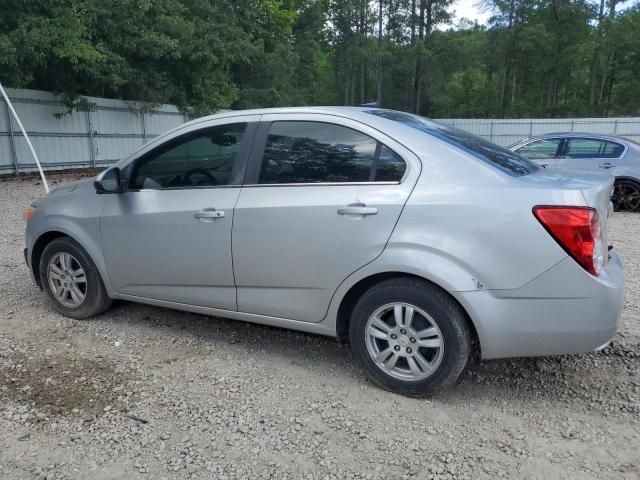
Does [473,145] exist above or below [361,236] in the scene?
above

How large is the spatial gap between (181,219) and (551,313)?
2407 mm

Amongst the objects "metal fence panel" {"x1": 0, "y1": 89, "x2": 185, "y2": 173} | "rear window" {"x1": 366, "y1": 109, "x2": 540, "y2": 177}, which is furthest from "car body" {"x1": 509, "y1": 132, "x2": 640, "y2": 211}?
"metal fence panel" {"x1": 0, "y1": 89, "x2": 185, "y2": 173}

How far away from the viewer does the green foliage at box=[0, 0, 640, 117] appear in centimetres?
1459

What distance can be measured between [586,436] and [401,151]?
1.82 meters

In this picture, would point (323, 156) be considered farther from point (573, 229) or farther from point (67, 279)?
point (67, 279)

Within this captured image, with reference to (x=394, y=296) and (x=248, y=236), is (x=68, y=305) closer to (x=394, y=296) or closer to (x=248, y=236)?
(x=248, y=236)

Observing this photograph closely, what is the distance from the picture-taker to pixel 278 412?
287 cm

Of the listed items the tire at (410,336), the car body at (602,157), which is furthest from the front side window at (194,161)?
the car body at (602,157)

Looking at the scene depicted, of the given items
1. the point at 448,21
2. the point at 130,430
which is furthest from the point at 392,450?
the point at 448,21

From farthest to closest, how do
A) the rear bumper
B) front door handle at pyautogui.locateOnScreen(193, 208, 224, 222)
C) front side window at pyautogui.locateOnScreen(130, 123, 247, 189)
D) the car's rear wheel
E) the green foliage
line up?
1. the green foliage
2. the car's rear wheel
3. front side window at pyautogui.locateOnScreen(130, 123, 247, 189)
4. front door handle at pyautogui.locateOnScreen(193, 208, 224, 222)
5. the rear bumper

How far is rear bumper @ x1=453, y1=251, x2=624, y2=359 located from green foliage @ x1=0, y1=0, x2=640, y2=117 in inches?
510

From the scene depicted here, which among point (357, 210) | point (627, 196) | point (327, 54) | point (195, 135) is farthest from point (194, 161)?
point (327, 54)

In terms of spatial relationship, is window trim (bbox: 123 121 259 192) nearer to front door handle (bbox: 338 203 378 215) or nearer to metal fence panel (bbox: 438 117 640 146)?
front door handle (bbox: 338 203 378 215)

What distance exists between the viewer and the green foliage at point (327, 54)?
1459 centimetres
